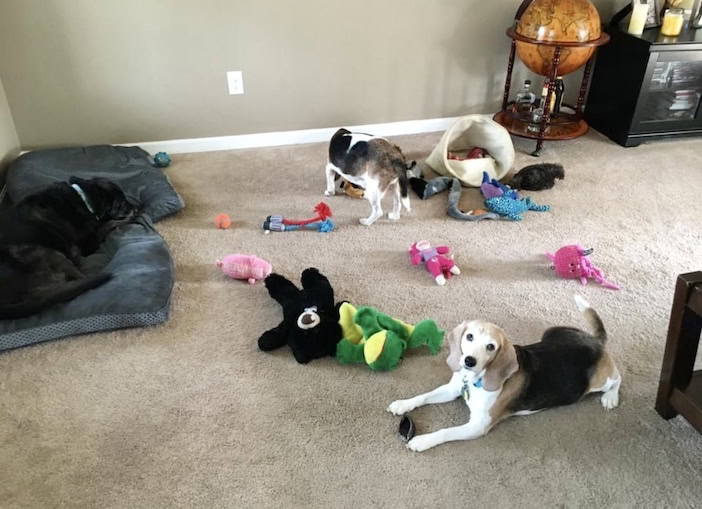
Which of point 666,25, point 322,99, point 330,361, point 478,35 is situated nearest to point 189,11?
point 322,99

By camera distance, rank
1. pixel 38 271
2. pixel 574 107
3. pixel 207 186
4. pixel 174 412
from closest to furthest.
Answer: pixel 174 412 → pixel 38 271 → pixel 207 186 → pixel 574 107

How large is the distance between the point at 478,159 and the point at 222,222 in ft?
4.40

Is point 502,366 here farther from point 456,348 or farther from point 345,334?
point 345,334

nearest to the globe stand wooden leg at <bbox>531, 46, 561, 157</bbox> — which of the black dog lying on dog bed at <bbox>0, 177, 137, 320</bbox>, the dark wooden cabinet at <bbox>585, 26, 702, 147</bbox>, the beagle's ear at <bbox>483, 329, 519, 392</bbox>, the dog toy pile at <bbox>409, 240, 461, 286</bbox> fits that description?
the dark wooden cabinet at <bbox>585, 26, 702, 147</bbox>

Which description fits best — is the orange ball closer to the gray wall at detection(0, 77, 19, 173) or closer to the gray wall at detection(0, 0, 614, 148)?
the gray wall at detection(0, 0, 614, 148)

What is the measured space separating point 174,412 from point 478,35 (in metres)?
2.77

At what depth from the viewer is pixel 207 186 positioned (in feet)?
10.3

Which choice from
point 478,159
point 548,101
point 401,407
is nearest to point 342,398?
point 401,407

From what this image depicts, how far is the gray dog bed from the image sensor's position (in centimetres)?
205

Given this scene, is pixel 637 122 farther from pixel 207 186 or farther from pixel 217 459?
pixel 217 459

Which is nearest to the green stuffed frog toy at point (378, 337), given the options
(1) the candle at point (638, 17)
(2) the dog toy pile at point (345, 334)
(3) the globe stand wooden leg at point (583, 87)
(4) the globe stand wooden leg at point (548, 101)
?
(2) the dog toy pile at point (345, 334)

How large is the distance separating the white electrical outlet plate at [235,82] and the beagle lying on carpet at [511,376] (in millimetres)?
2234

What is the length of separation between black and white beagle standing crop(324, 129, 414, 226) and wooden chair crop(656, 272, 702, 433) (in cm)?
131

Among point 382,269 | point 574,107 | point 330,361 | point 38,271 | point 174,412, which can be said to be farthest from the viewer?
point 574,107
